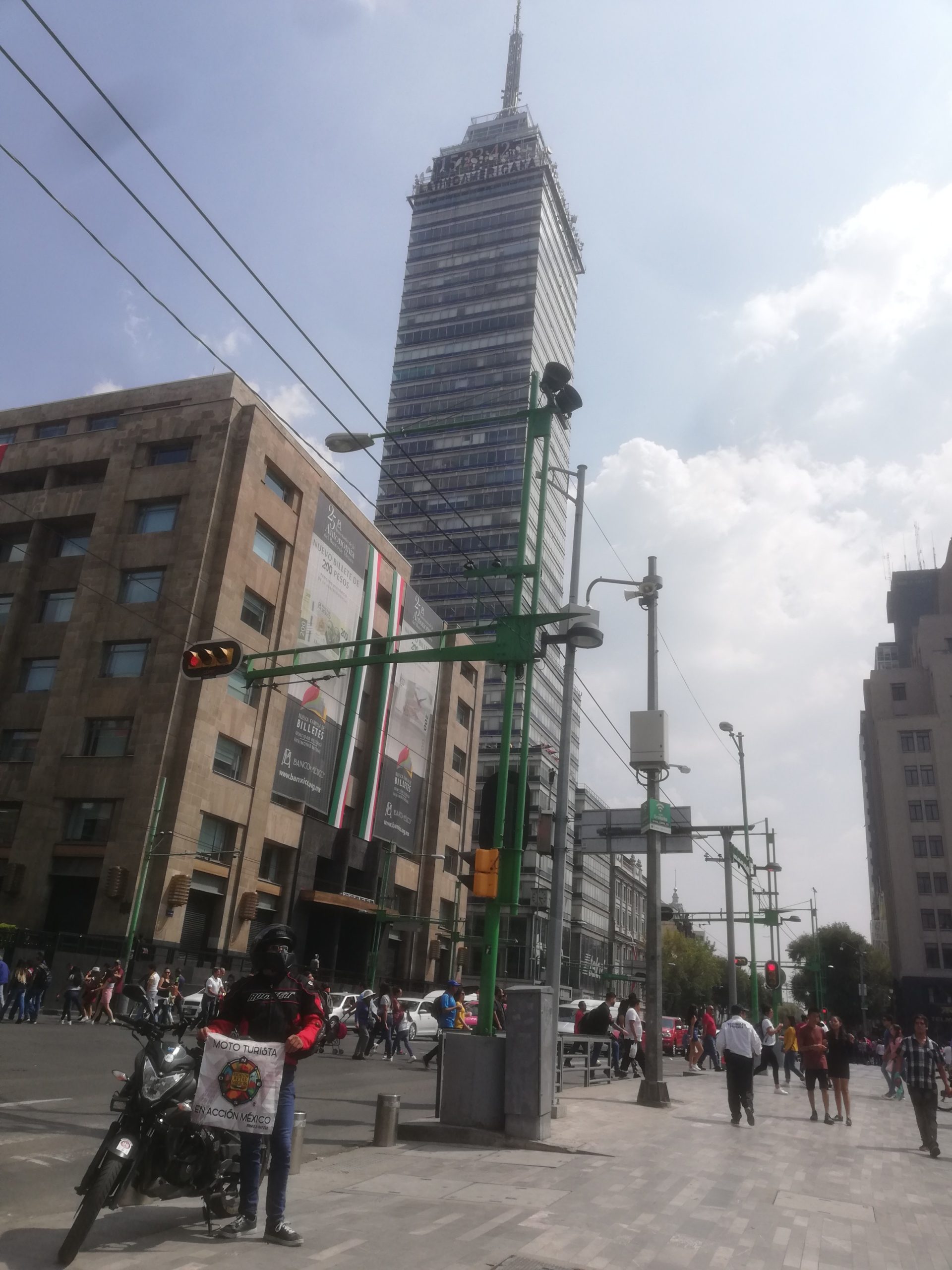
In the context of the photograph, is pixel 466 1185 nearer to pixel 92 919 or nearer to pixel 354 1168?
pixel 354 1168

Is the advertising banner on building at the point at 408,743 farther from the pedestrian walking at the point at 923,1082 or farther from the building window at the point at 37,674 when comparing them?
the pedestrian walking at the point at 923,1082

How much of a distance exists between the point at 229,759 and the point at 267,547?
29.1 feet

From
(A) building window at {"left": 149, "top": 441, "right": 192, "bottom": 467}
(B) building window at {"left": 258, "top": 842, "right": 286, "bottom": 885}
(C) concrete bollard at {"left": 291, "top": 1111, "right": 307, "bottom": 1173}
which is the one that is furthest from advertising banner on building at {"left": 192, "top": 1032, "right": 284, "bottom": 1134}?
(A) building window at {"left": 149, "top": 441, "right": 192, "bottom": 467}

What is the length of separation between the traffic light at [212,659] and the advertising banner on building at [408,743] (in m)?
31.0

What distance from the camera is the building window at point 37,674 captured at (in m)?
35.7

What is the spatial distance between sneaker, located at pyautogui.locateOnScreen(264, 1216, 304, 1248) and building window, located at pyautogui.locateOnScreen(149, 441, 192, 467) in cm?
3467

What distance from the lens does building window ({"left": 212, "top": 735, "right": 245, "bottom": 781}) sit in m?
33.6

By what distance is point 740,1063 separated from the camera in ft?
42.7

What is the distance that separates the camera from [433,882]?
164ft

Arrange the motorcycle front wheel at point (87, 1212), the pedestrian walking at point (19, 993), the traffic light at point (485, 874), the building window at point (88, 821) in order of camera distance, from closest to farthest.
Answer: the motorcycle front wheel at point (87, 1212), the traffic light at point (485, 874), the pedestrian walking at point (19, 993), the building window at point (88, 821)

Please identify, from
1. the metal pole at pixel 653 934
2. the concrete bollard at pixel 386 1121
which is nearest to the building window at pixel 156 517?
the metal pole at pixel 653 934

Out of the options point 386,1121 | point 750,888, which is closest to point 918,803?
point 750,888

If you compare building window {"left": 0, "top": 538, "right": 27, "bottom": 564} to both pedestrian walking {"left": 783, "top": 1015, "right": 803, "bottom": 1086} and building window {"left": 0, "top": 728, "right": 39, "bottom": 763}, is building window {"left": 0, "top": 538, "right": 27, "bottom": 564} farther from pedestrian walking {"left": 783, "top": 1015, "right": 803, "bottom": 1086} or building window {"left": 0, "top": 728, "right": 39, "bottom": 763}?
pedestrian walking {"left": 783, "top": 1015, "right": 803, "bottom": 1086}

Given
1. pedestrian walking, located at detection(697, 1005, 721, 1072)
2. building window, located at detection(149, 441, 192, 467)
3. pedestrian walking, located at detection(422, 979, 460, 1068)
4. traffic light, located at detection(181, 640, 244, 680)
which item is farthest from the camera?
building window, located at detection(149, 441, 192, 467)
